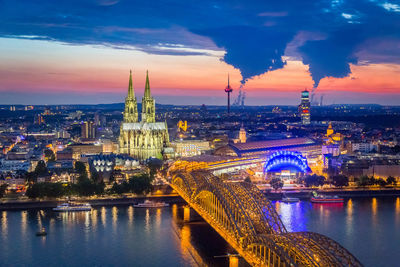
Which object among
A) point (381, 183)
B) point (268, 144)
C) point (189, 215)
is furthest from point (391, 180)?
point (268, 144)

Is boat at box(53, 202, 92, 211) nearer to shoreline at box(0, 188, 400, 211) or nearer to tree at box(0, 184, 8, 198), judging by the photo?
shoreline at box(0, 188, 400, 211)

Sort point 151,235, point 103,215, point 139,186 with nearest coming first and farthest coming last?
point 151,235, point 103,215, point 139,186

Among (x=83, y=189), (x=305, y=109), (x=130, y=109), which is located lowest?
(x=83, y=189)

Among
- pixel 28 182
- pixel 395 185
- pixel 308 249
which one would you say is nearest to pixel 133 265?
pixel 308 249

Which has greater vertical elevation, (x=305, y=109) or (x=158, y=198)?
(x=305, y=109)

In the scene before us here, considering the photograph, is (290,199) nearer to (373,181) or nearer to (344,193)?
(344,193)

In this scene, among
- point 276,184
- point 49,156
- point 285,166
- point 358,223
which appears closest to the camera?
point 358,223

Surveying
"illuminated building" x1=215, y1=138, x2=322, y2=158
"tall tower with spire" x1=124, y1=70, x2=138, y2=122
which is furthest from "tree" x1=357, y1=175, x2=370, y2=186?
"tall tower with spire" x1=124, y1=70, x2=138, y2=122
